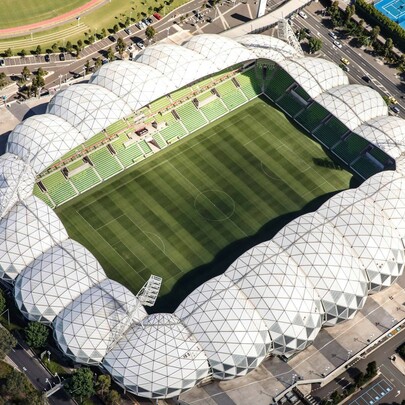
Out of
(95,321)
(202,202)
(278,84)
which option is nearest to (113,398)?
(95,321)

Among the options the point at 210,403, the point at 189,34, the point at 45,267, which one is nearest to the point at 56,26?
the point at 189,34

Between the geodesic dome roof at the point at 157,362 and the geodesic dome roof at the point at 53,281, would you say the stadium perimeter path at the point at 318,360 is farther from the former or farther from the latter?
the geodesic dome roof at the point at 53,281

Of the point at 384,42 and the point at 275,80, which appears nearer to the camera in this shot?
the point at 275,80

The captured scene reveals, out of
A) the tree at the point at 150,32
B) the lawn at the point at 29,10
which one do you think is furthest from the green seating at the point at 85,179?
the lawn at the point at 29,10

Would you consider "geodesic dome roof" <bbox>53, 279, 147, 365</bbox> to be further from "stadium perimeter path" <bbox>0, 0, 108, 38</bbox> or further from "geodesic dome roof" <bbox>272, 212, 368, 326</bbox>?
"stadium perimeter path" <bbox>0, 0, 108, 38</bbox>

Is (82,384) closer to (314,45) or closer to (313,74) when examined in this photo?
(313,74)

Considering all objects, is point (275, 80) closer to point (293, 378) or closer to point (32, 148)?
point (32, 148)
